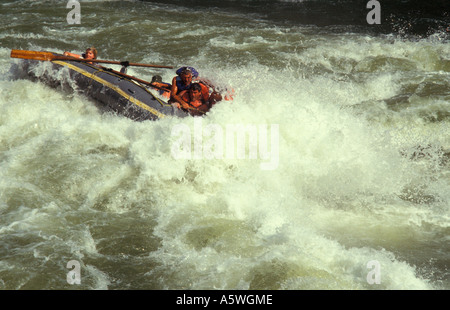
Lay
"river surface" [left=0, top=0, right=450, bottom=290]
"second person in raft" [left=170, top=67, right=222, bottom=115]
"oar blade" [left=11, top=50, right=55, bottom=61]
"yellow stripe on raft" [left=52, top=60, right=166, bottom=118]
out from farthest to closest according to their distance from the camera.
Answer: "oar blade" [left=11, top=50, right=55, bottom=61] → "second person in raft" [left=170, top=67, right=222, bottom=115] → "yellow stripe on raft" [left=52, top=60, right=166, bottom=118] → "river surface" [left=0, top=0, right=450, bottom=290]

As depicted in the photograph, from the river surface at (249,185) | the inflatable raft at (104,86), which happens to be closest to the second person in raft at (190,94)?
the inflatable raft at (104,86)

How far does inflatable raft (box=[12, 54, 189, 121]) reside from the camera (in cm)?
751

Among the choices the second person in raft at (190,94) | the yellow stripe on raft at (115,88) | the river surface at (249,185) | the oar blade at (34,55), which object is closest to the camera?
the river surface at (249,185)

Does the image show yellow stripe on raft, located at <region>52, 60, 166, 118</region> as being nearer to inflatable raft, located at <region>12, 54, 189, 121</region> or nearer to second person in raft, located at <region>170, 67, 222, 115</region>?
inflatable raft, located at <region>12, 54, 189, 121</region>

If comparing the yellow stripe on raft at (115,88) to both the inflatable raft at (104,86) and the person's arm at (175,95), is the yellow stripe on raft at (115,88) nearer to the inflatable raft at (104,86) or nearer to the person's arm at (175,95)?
the inflatable raft at (104,86)

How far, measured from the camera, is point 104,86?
8102 mm

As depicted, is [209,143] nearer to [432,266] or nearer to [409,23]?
[432,266]

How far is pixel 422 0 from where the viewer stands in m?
15.5

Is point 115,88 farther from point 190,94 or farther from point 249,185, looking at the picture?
point 249,185

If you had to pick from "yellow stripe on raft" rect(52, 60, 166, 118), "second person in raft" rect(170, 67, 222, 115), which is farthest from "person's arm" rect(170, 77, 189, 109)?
"yellow stripe on raft" rect(52, 60, 166, 118)

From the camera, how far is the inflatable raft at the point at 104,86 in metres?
7.51

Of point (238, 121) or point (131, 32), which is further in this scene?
point (131, 32)
